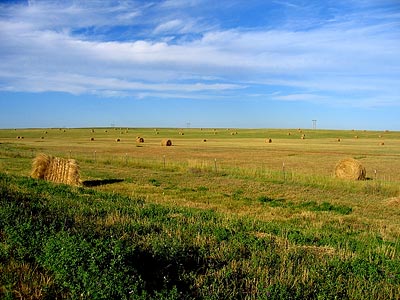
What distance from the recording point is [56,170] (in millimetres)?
22844

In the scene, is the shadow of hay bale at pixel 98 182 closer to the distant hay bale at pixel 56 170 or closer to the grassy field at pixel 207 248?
the distant hay bale at pixel 56 170

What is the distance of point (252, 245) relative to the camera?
855 cm

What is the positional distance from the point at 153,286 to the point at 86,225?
3969mm

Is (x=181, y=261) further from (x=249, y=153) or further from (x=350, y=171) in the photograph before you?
(x=249, y=153)

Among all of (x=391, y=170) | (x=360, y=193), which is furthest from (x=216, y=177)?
(x=391, y=170)

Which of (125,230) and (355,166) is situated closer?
(125,230)

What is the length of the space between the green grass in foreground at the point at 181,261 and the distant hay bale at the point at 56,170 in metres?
11.4

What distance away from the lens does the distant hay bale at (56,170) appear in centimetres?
2209

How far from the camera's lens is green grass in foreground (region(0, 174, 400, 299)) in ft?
18.6

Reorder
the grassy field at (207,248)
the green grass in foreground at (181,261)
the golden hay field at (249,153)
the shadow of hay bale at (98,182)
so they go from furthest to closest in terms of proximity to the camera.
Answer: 1. the golden hay field at (249,153)
2. the shadow of hay bale at (98,182)
3. the grassy field at (207,248)
4. the green grass in foreground at (181,261)

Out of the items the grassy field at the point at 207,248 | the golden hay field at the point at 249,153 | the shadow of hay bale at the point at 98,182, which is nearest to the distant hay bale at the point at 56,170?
the shadow of hay bale at the point at 98,182

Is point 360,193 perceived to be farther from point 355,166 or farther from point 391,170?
point 391,170

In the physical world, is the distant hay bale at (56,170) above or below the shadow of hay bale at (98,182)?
above

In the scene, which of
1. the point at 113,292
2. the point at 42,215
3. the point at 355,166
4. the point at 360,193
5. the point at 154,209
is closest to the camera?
the point at 113,292
